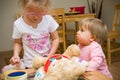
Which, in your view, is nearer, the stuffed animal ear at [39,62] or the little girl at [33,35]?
the stuffed animal ear at [39,62]

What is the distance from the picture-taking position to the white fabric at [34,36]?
1264 mm

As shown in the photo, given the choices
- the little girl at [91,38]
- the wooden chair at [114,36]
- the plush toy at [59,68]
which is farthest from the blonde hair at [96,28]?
the wooden chair at [114,36]

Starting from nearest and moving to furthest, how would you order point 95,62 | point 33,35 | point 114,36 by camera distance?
point 95,62 → point 33,35 → point 114,36

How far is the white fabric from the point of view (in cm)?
126

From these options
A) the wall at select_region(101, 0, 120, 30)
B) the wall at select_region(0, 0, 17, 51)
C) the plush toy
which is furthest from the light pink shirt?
the wall at select_region(101, 0, 120, 30)

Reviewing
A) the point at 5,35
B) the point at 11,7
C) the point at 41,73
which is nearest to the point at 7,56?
the point at 5,35

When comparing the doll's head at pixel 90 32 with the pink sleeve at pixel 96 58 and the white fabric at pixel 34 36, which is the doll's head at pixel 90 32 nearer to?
the pink sleeve at pixel 96 58

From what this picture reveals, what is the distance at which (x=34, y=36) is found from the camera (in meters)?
1.27

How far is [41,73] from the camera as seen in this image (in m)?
0.79

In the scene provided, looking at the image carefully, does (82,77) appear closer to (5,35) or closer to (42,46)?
(42,46)

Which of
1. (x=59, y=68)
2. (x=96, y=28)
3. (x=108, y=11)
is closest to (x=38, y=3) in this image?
(x=96, y=28)

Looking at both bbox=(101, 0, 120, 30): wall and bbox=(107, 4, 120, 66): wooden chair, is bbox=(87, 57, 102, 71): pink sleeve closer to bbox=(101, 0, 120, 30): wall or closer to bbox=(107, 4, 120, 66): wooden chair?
bbox=(107, 4, 120, 66): wooden chair

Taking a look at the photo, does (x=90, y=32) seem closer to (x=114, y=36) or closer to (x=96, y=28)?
(x=96, y=28)

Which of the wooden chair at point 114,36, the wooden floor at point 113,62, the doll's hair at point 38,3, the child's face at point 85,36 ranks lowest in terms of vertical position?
the wooden floor at point 113,62
